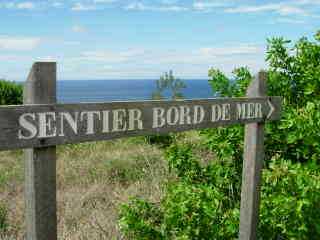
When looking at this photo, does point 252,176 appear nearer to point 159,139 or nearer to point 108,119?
point 108,119

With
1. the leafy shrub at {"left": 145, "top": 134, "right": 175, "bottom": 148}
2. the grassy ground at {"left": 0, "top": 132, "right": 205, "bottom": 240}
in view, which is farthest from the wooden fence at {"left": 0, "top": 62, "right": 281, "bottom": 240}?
the leafy shrub at {"left": 145, "top": 134, "right": 175, "bottom": 148}

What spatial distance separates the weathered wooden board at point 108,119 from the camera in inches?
105

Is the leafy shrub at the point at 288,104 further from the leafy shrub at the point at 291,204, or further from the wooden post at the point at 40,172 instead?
the wooden post at the point at 40,172

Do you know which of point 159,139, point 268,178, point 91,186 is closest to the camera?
point 268,178

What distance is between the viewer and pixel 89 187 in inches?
284

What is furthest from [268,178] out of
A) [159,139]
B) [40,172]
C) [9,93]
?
[9,93]

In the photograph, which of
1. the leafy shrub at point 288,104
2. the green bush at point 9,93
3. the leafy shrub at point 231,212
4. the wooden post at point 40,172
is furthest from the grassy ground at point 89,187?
the green bush at point 9,93

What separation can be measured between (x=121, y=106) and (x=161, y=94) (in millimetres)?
12843

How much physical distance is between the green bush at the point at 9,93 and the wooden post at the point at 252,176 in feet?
34.8

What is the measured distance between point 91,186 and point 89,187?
0.06 metres

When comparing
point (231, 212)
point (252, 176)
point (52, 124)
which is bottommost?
point (231, 212)

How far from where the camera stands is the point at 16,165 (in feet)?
30.0

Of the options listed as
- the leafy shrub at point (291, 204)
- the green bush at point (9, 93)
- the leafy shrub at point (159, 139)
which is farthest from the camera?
the green bush at point (9, 93)

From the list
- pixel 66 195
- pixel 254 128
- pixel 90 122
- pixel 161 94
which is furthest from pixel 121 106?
pixel 161 94
